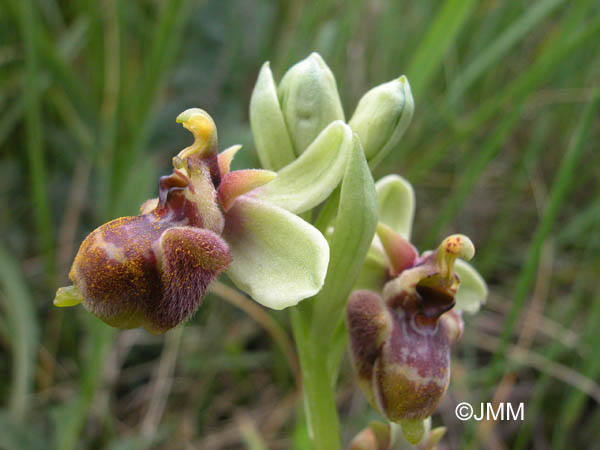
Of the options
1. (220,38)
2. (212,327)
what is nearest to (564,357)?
(212,327)

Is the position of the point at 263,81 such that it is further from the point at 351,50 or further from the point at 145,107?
the point at 351,50

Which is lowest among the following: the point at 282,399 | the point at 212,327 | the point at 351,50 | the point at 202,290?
the point at 282,399

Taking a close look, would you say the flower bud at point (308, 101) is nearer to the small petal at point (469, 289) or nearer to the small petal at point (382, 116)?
the small petal at point (382, 116)

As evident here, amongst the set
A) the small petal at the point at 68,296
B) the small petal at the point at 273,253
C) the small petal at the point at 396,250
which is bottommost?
the small petal at the point at 396,250

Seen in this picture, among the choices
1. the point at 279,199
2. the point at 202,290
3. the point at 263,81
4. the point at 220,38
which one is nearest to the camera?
the point at 202,290

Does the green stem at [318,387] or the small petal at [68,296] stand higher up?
the small petal at [68,296]

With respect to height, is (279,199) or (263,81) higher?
(263,81)

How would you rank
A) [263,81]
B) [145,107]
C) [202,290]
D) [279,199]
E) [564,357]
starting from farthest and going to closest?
[564,357]
[145,107]
[263,81]
[279,199]
[202,290]

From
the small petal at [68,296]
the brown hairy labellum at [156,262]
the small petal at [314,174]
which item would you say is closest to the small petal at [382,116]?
the small petal at [314,174]
